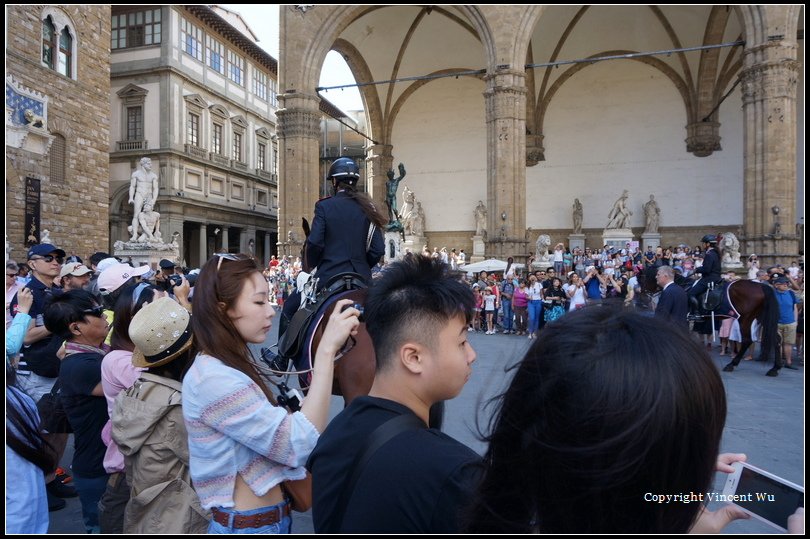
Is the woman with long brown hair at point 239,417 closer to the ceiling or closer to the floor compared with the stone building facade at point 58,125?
closer to the floor

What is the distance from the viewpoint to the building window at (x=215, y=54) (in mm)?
36125

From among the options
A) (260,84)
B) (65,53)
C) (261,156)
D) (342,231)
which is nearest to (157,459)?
(342,231)

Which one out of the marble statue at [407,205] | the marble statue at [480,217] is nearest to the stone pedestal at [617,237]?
the marble statue at [480,217]

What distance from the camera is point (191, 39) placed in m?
34.7

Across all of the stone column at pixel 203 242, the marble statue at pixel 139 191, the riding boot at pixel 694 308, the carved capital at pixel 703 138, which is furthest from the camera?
the stone column at pixel 203 242

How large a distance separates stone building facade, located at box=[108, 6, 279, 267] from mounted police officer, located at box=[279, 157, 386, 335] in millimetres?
26544

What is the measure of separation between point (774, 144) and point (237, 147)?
3221 cm

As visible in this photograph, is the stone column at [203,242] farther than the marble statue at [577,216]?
Yes

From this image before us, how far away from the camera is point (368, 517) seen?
4.07 ft

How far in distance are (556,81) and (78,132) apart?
2226 cm

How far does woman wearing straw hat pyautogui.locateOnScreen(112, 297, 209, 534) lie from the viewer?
206cm

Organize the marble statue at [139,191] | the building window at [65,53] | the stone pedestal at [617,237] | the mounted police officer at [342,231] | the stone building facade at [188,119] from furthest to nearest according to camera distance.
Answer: the stone building facade at [188,119], the stone pedestal at [617,237], the building window at [65,53], the marble statue at [139,191], the mounted police officer at [342,231]

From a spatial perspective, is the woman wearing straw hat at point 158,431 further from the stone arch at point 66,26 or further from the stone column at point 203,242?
the stone column at point 203,242

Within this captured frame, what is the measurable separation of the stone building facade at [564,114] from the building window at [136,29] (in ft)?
43.2
